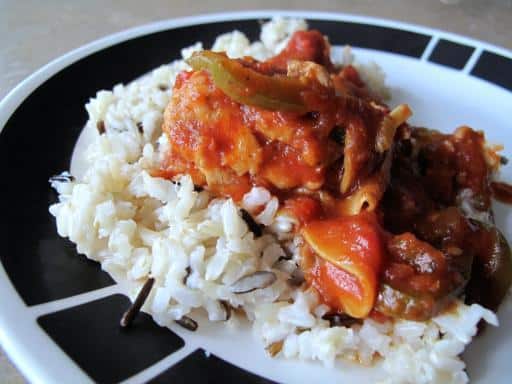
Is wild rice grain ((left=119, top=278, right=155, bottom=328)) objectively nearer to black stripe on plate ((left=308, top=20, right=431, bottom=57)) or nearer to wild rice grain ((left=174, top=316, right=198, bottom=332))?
wild rice grain ((left=174, top=316, right=198, bottom=332))

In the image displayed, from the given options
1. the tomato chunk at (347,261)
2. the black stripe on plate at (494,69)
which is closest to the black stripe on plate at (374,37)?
the black stripe on plate at (494,69)

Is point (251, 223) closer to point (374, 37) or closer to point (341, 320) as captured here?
point (341, 320)

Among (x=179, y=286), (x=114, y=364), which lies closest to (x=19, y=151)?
(x=179, y=286)

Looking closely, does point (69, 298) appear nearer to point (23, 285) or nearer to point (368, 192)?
point (23, 285)

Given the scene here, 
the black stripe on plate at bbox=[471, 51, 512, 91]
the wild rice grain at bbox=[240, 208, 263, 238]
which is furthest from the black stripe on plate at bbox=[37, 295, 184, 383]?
the black stripe on plate at bbox=[471, 51, 512, 91]

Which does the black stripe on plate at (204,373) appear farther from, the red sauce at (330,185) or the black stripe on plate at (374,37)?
the black stripe on plate at (374,37)

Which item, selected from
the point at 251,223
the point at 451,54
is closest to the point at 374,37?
the point at 451,54
